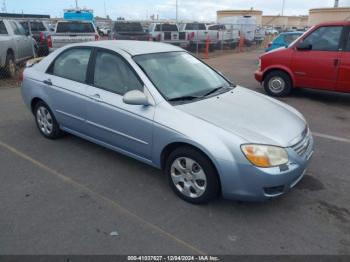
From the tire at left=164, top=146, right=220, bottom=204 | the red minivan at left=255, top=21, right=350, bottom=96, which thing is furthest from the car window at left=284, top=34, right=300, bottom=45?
the tire at left=164, top=146, right=220, bottom=204

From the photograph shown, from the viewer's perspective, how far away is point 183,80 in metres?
4.08

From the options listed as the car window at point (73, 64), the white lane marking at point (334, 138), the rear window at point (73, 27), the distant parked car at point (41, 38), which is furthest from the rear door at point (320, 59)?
the distant parked car at point (41, 38)

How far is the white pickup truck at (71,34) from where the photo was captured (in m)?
12.8

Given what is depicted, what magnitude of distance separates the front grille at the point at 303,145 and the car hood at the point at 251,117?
70 mm

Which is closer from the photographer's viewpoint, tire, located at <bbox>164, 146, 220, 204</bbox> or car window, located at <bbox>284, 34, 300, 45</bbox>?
tire, located at <bbox>164, 146, 220, 204</bbox>

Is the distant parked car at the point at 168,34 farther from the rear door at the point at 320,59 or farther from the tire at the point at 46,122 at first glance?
the tire at the point at 46,122

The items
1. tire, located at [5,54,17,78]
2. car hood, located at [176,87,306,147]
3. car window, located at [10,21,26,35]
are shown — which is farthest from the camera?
car window, located at [10,21,26,35]

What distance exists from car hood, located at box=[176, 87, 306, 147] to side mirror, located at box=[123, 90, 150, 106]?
376 millimetres

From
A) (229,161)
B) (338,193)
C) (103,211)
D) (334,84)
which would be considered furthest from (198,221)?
(334,84)

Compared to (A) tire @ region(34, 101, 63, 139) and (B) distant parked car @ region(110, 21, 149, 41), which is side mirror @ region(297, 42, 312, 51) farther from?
(B) distant parked car @ region(110, 21, 149, 41)

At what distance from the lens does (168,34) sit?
724 inches

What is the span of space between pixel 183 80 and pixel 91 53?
4.33 ft

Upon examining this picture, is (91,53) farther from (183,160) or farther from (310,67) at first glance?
(310,67)

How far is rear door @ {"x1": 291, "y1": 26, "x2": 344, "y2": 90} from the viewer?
7254mm
